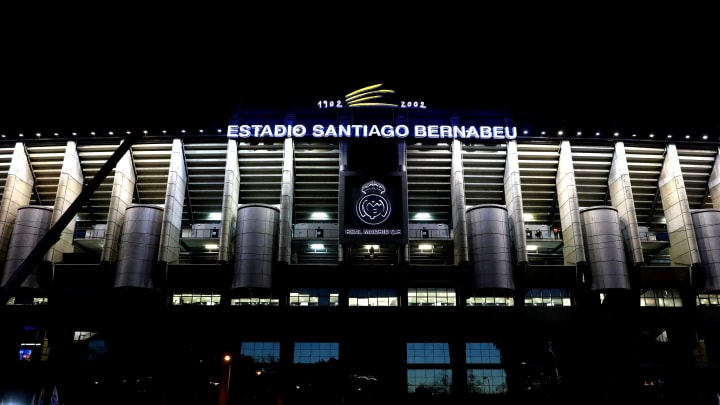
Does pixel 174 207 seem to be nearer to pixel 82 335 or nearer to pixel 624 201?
pixel 82 335

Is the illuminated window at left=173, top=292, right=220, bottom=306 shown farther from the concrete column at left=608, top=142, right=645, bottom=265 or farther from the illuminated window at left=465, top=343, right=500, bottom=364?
the concrete column at left=608, top=142, right=645, bottom=265

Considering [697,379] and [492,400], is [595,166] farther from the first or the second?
[492,400]

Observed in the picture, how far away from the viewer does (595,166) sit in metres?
53.6

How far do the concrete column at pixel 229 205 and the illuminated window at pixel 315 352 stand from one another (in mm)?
12804

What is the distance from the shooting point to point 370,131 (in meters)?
50.4

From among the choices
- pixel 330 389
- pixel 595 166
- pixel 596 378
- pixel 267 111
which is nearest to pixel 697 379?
pixel 596 378

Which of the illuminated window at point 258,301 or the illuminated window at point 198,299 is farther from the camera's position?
the illuminated window at point 198,299

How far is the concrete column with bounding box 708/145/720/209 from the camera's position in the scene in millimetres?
52531

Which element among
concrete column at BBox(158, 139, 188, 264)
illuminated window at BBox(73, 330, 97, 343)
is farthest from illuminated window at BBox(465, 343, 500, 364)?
illuminated window at BBox(73, 330, 97, 343)

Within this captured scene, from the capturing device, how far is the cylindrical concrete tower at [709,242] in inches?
1877

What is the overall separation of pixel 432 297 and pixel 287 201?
1973 centimetres

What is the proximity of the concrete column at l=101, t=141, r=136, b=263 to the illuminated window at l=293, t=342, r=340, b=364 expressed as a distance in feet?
72.2

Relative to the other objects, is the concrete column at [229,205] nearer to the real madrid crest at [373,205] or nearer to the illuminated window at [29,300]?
the real madrid crest at [373,205]

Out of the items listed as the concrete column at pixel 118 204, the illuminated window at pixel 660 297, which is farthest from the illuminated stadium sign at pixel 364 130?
the illuminated window at pixel 660 297
